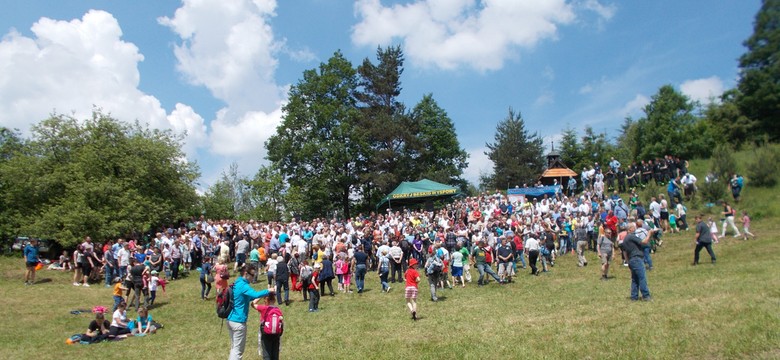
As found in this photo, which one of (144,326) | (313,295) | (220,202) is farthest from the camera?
(220,202)

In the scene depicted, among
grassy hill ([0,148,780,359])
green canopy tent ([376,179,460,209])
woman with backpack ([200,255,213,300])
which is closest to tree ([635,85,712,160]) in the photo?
green canopy tent ([376,179,460,209])

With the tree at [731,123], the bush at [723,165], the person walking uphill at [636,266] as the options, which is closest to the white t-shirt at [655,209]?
the bush at [723,165]

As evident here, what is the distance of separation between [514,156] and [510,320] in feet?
151

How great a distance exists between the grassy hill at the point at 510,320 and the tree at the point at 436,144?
28807mm

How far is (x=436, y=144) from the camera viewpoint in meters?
48.8

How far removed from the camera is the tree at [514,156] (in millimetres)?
52594

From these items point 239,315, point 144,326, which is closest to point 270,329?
point 239,315

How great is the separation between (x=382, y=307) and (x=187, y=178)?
25.0 meters

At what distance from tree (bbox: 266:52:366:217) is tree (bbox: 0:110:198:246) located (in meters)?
12.9

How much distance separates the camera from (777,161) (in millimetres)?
27406

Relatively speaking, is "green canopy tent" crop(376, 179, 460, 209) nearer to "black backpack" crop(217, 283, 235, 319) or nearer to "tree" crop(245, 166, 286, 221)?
"tree" crop(245, 166, 286, 221)

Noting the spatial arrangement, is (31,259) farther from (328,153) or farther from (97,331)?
(328,153)

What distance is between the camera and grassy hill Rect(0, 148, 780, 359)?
7965 millimetres

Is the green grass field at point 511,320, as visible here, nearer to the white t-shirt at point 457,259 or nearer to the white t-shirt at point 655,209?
the white t-shirt at point 457,259
